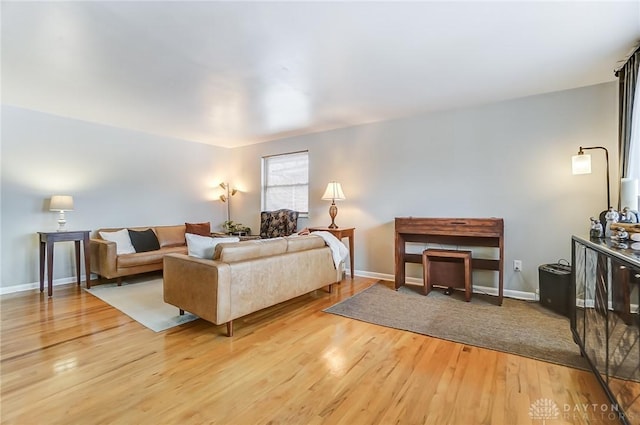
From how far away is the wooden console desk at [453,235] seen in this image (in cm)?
322

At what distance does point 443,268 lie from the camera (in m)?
3.64

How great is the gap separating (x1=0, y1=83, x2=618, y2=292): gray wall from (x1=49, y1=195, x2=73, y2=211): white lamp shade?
467 millimetres

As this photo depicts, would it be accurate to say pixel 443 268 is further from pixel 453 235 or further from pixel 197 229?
pixel 197 229

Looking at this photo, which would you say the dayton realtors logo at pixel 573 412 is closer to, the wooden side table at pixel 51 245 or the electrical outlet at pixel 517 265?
the electrical outlet at pixel 517 265

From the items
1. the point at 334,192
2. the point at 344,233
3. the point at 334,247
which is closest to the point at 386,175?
the point at 334,192

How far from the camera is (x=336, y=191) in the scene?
442cm

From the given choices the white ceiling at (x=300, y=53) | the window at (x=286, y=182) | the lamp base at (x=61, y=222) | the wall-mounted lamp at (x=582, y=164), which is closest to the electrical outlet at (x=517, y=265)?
the wall-mounted lamp at (x=582, y=164)

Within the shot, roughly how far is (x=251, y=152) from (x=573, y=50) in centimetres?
496

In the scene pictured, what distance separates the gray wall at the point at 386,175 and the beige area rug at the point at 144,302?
3.15 feet

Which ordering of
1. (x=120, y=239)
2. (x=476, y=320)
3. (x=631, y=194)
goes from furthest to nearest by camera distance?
1. (x=120, y=239)
2. (x=476, y=320)
3. (x=631, y=194)

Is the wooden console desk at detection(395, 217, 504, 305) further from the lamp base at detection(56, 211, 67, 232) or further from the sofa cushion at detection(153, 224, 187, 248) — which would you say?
the lamp base at detection(56, 211, 67, 232)

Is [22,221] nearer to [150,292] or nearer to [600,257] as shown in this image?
[150,292]

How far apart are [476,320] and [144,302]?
11.4 ft

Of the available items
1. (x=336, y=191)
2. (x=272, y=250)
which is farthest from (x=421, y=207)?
(x=272, y=250)
